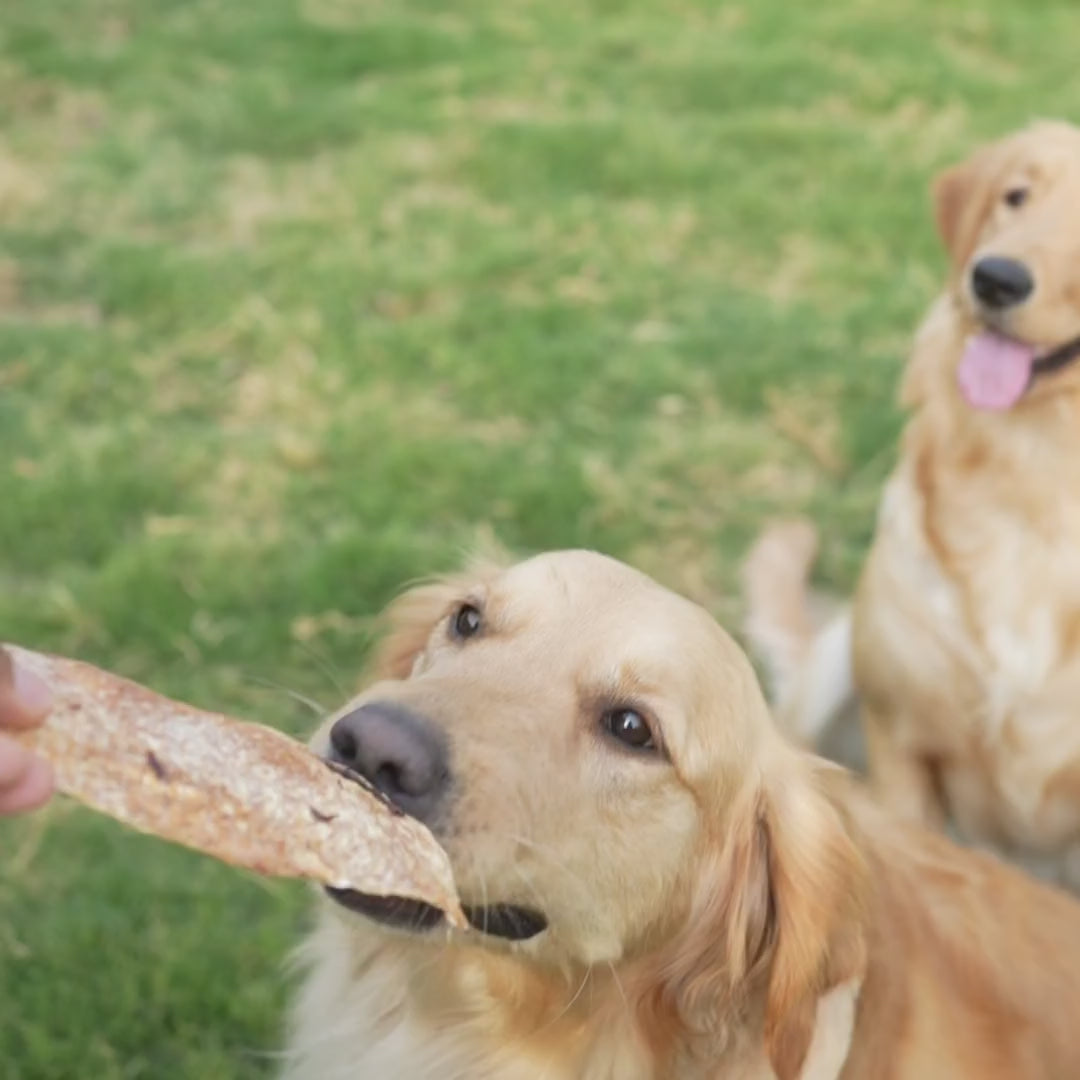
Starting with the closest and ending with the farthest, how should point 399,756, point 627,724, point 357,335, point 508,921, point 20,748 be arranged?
point 20,748
point 399,756
point 508,921
point 627,724
point 357,335

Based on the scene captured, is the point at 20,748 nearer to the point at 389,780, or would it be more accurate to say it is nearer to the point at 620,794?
the point at 389,780

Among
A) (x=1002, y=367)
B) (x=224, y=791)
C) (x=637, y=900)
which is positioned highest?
(x=1002, y=367)

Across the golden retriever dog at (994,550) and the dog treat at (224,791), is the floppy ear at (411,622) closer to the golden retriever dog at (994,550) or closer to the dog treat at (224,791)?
the dog treat at (224,791)

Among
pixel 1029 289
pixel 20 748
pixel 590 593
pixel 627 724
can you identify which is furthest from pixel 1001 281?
pixel 20 748

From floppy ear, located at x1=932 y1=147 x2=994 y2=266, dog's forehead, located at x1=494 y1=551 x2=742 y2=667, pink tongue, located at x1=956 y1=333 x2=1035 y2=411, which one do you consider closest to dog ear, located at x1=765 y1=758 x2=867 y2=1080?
dog's forehead, located at x1=494 y1=551 x2=742 y2=667

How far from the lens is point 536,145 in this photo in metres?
5.94

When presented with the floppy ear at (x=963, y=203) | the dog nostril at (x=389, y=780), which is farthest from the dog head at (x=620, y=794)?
the floppy ear at (x=963, y=203)

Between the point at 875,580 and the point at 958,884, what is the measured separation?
0.90 metres

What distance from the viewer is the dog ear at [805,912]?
1.97 meters

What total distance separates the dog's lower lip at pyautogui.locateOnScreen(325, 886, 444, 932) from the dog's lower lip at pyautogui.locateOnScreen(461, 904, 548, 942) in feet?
0.17

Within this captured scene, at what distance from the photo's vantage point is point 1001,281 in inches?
112

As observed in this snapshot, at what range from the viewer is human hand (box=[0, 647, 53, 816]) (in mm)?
1408

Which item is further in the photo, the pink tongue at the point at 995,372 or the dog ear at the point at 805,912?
the pink tongue at the point at 995,372

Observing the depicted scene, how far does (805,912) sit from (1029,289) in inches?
57.7
